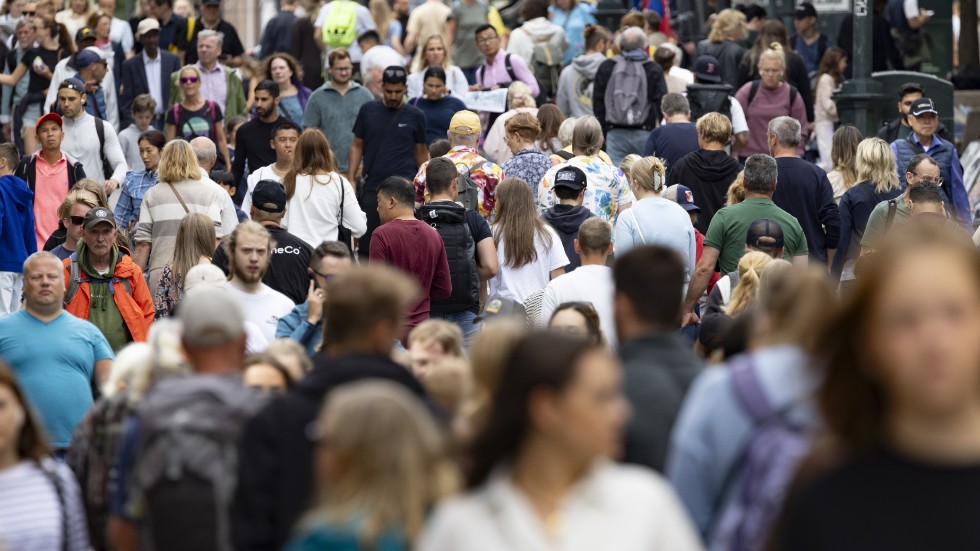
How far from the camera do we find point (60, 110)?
15.5 metres

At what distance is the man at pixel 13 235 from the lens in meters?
13.5

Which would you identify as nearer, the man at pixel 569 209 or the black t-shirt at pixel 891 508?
the black t-shirt at pixel 891 508

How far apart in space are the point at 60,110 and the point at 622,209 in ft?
17.8

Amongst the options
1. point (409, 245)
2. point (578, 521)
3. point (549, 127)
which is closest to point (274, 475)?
point (578, 521)

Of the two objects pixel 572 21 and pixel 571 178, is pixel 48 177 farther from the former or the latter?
pixel 572 21

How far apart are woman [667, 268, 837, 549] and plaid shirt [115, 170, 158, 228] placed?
9665 millimetres

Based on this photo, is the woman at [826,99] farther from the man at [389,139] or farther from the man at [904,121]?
the man at [389,139]

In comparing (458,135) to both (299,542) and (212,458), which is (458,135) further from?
(299,542)

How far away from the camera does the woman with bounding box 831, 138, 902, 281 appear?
13.2 m

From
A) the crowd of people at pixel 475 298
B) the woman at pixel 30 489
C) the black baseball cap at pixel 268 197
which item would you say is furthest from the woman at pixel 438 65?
the woman at pixel 30 489

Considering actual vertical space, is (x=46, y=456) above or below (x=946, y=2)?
above

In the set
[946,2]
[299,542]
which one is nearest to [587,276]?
[299,542]

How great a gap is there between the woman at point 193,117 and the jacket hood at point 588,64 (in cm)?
374

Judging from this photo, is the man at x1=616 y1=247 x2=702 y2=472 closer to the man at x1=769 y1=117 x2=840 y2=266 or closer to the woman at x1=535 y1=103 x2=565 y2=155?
the man at x1=769 y1=117 x2=840 y2=266
